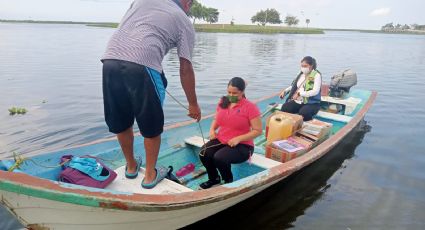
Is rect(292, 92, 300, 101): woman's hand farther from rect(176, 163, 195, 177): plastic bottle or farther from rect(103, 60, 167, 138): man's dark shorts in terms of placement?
rect(103, 60, 167, 138): man's dark shorts

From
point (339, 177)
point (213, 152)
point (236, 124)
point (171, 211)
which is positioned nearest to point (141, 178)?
point (171, 211)

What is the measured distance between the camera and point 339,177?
5941 millimetres

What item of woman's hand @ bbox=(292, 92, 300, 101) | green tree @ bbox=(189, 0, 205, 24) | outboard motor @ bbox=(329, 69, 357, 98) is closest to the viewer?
woman's hand @ bbox=(292, 92, 300, 101)

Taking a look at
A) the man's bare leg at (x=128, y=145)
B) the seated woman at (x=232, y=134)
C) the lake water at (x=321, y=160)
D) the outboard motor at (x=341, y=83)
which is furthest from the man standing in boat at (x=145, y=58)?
the outboard motor at (x=341, y=83)

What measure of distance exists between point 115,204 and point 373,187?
4.47 metres

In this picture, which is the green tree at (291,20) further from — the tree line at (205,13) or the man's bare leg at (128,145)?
the man's bare leg at (128,145)

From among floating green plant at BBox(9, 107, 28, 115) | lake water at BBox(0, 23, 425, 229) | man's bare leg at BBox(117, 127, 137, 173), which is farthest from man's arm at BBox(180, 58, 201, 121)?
floating green plant at BBox(9, 107, 28, 115)

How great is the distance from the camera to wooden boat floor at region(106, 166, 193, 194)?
350 centimetres

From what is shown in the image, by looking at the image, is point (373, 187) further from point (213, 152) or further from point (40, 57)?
point (40, 57)

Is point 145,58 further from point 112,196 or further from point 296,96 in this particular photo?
point 296,96

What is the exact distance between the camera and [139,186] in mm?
3588

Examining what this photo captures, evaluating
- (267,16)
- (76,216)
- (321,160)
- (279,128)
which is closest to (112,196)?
(76,216)

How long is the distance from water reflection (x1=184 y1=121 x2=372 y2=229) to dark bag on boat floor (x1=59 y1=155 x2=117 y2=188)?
124 cm

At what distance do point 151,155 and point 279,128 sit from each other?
262 cm
